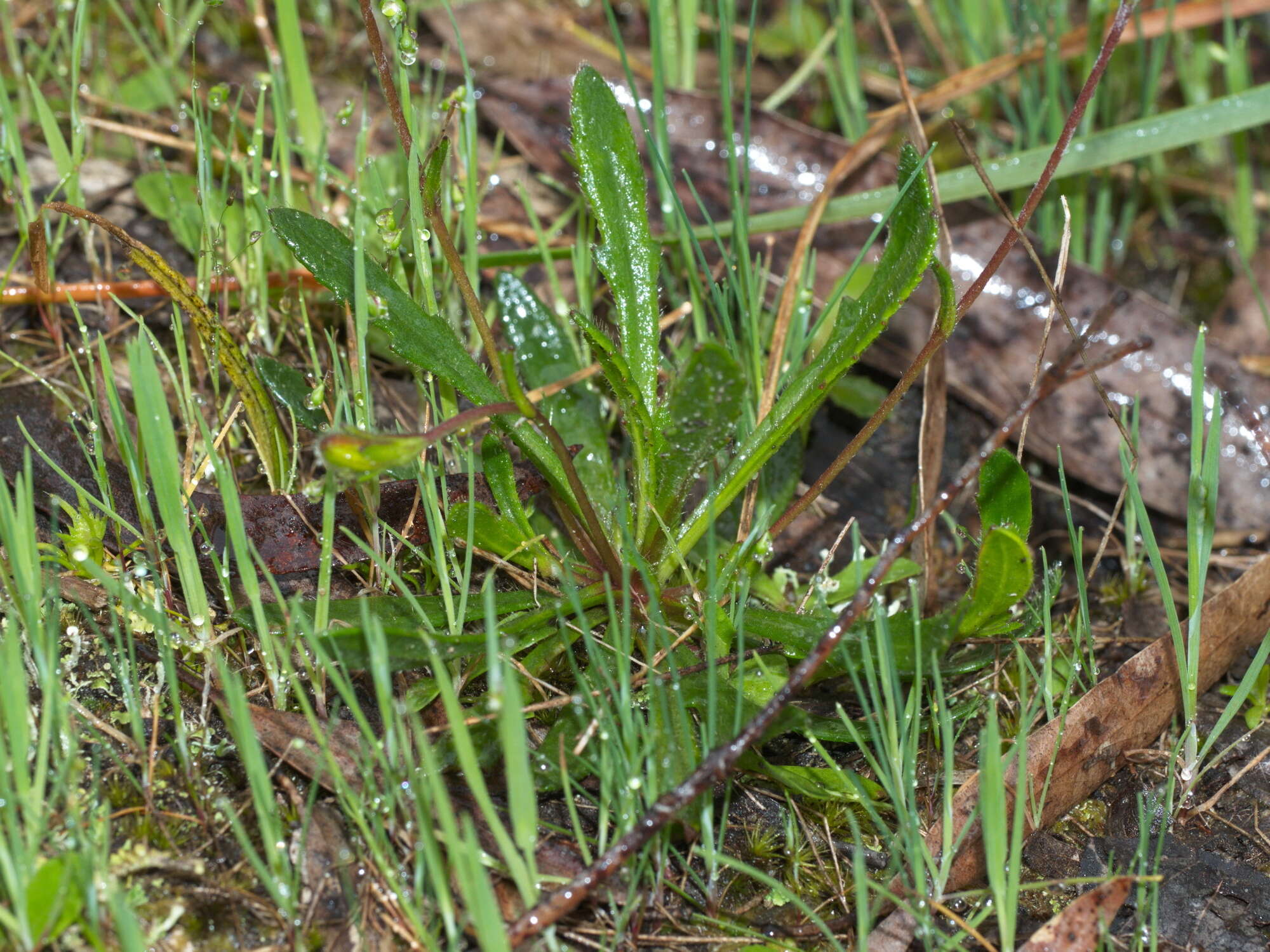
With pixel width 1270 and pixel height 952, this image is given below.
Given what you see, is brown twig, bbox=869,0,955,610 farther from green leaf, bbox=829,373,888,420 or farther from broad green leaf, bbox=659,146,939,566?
green leaf, bbox=829,373,888,420

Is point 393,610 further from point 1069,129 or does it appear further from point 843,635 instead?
point 1069,129

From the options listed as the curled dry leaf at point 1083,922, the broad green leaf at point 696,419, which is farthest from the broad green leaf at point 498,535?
the curled dry leaf at point 1083,922

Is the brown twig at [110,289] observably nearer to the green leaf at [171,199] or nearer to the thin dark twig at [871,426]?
the green leaf at [171,199]

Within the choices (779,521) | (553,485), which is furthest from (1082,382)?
(553,485)

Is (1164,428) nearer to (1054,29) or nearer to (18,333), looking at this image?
(1054,29)

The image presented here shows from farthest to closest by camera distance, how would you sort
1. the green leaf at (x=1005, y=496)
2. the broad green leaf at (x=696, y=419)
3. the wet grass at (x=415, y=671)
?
the green leaf at (x=1005, y=496) → the broad green leaf at (x=696, y=419) → the wet grass at (x=415, y=671)

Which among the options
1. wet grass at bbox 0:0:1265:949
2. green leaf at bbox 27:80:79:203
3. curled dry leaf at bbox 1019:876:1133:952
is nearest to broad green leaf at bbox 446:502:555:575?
wet grass at bbox 0:0:1265:949

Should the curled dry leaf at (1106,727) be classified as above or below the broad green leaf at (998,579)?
below
